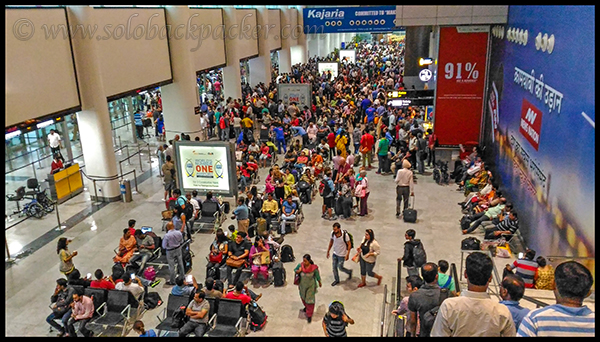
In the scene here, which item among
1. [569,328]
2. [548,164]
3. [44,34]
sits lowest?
[548,164]

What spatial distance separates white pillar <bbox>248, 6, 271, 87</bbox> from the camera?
3083cm

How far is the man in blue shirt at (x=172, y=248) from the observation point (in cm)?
964

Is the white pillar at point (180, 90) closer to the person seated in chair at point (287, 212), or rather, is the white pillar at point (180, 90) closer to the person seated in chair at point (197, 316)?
the person seated in chair at point (287, 212)

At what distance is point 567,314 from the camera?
3.07 metres


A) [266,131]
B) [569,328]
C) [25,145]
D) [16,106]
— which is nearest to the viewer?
[569,328]

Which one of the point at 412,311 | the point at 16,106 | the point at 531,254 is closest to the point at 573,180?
the point at 531,254

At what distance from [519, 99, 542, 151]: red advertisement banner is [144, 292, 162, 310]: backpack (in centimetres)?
815

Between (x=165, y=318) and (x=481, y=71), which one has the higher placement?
(x=481, y=71)

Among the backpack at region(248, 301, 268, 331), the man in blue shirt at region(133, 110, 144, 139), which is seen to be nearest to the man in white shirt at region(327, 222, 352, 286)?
the backpack at region(248, 301, 268, 331)

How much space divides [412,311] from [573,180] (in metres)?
4.08

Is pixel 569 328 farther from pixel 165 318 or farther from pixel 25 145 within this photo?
pixel 25 145

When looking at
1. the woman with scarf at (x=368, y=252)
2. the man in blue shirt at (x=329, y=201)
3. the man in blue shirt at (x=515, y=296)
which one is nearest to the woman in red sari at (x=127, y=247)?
the woman with scarf at (x=368, y=252)

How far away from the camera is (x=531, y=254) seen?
8.05 metres

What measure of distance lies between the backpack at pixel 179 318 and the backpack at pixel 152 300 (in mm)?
1225
